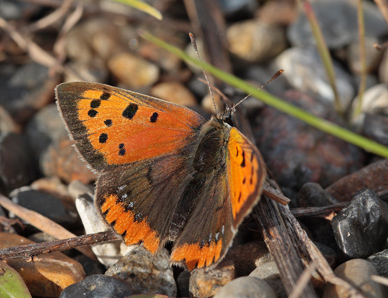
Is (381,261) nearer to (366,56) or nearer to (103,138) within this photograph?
(103,138)

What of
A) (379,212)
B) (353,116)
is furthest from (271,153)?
(379,212)

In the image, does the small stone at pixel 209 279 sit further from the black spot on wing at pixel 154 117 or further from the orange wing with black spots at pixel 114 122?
the black spot on wing at pixel 154 117

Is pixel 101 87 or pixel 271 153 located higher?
pixel 101 87

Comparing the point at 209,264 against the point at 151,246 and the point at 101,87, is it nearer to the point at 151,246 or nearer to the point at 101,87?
the point at 151,246

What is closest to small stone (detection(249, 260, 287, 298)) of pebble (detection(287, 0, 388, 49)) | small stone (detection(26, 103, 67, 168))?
small stone (detection(26, 103, 67, 168))

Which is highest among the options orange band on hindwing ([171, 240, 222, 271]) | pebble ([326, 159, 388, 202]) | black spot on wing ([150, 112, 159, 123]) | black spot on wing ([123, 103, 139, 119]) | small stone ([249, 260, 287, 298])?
black spot on wing ([123, 103, 139, 119])

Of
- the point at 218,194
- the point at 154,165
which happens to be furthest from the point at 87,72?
the point at 218,194

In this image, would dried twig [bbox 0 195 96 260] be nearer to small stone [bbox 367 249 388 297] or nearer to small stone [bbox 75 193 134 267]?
Answer: small stone [bbox 75 193 134 267]
